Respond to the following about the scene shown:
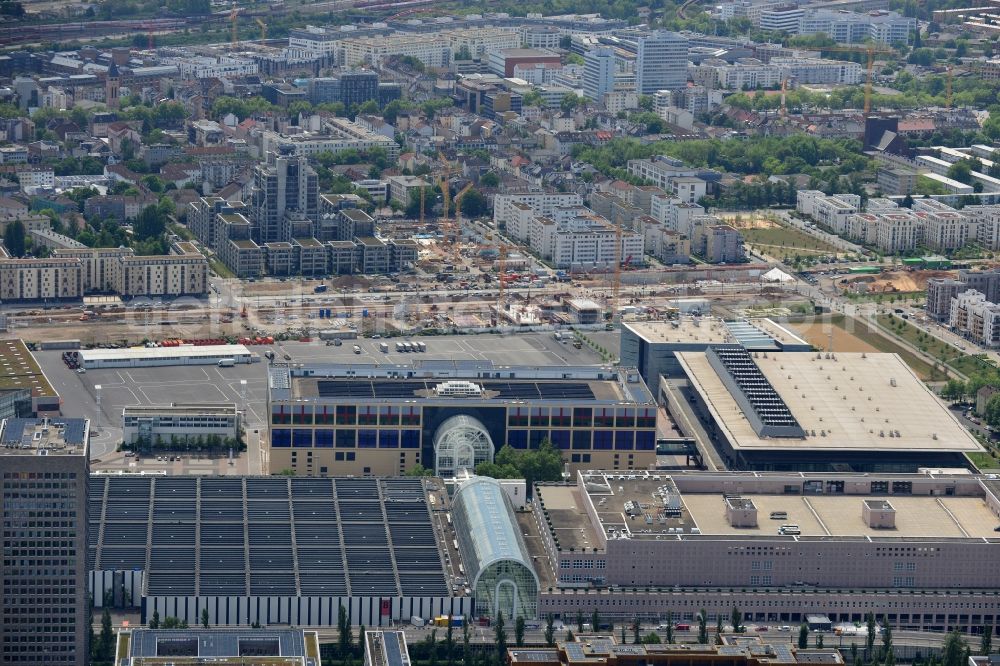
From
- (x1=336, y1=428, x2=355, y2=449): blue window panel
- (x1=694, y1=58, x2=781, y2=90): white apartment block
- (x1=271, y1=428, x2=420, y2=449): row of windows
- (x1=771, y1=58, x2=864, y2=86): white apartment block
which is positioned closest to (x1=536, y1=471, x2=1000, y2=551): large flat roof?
(x1=271, y1=428, x2=420, y2=449): row of windows

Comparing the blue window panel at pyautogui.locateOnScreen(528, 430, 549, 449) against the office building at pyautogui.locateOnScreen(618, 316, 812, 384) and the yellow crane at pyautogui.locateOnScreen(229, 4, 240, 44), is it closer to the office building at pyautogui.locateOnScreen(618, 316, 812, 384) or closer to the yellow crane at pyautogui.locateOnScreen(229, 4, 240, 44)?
the office building at pyautogui.locateOnScreen(618, 316, 812, 384)

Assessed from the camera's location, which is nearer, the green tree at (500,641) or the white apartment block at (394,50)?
the green tree at (500,641)

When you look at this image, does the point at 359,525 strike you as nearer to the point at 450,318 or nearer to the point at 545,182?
the point at 450,318

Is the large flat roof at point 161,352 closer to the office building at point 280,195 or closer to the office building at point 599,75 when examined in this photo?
the office building at point 280,195

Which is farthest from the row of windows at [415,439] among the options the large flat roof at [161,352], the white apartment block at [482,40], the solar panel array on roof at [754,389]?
the white apartment block at [482,40]

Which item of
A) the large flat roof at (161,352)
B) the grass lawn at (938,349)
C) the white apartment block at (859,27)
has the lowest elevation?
the grass lawn at (938,349)

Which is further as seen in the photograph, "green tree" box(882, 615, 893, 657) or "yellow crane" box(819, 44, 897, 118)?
"yellow crane" box(819, 44, 897, 118)
